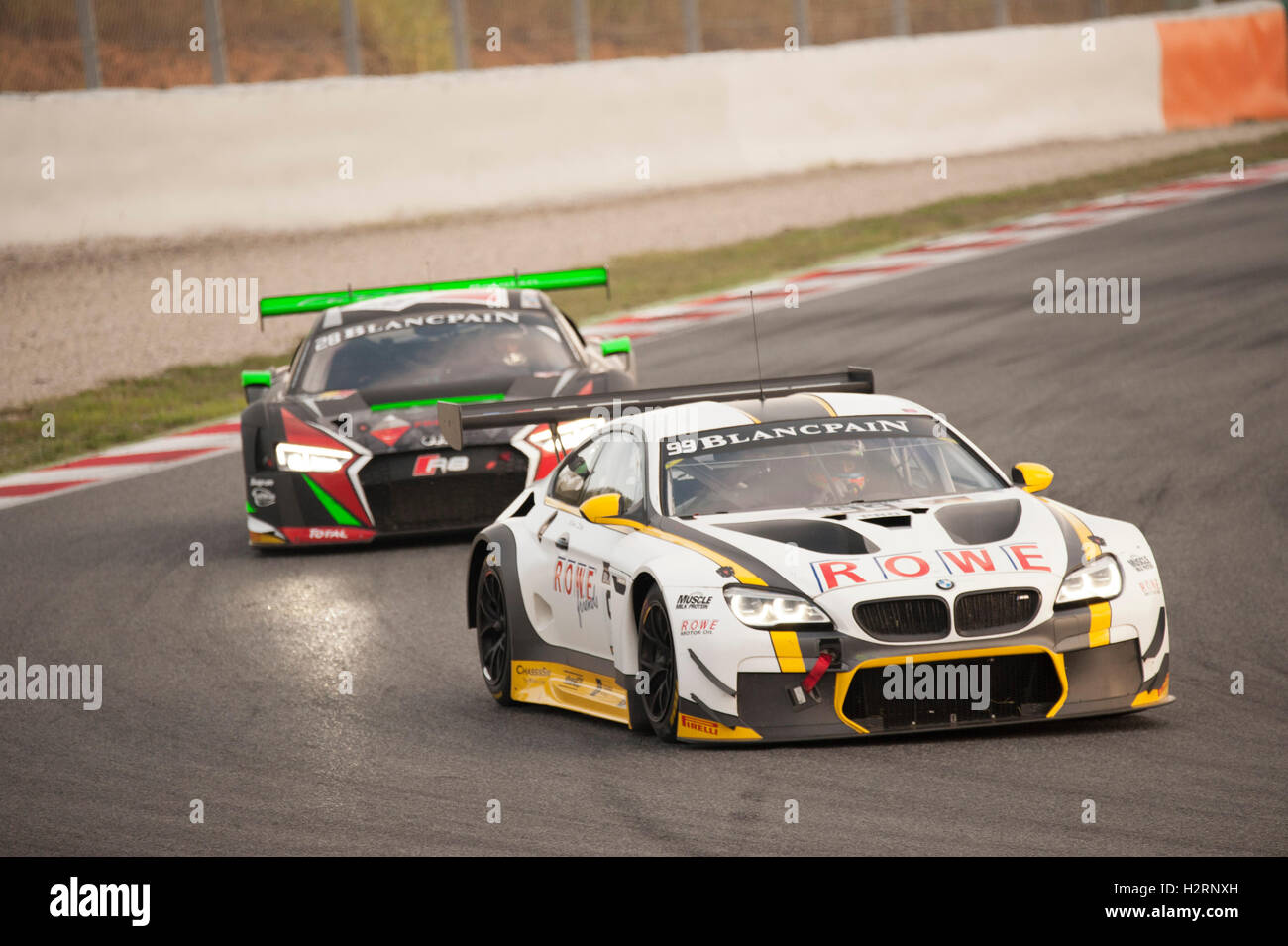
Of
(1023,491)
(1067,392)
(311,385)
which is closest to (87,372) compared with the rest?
(311,385)

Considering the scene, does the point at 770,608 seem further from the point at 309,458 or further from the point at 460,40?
the point at 460,40

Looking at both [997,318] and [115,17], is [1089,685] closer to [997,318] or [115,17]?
[997,318]

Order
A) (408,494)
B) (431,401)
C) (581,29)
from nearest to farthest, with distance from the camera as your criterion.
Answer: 1. (408,494)
2. (431,401)
3. (581,29)

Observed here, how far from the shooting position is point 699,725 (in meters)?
7.32

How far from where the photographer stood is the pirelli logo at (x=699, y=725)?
727cm

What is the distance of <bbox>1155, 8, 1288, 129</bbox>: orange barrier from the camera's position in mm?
28941

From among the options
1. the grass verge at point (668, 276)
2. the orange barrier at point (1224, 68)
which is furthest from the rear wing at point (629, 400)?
the orange barrier at point (1224, 68)

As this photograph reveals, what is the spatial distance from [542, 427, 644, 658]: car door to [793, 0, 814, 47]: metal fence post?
19.7 m

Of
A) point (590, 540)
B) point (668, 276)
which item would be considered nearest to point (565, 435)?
point (590, 540)

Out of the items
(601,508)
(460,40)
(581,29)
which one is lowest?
(601,508)

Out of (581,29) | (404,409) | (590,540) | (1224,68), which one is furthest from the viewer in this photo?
(1224,68)

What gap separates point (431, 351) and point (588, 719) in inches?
214

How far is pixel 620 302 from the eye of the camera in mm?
22984

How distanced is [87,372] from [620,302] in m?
5.95
